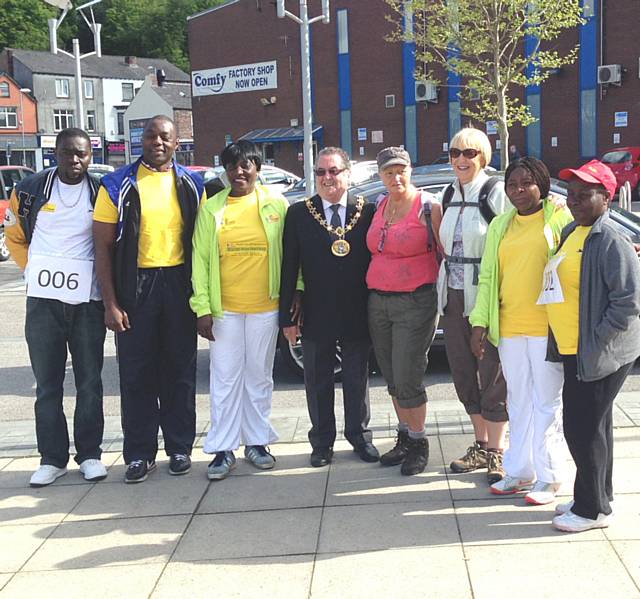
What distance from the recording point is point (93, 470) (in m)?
5.47

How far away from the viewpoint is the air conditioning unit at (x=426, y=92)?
3631 centimetres

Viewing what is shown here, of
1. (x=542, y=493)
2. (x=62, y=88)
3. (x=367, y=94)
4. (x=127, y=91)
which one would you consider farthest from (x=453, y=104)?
(x=127, y=91)

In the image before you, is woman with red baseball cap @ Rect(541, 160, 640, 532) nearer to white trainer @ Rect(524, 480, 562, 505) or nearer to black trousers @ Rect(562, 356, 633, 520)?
black trousers @ Rect(562, 356, 633, 520)

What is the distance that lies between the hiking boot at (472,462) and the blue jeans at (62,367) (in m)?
2.25

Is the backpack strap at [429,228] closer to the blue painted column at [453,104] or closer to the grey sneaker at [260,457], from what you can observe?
the grey sneaker at [260,457]

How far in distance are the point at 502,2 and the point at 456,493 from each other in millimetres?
17393

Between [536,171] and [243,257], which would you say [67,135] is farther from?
[536,171]

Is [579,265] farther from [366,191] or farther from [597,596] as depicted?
[366,191]

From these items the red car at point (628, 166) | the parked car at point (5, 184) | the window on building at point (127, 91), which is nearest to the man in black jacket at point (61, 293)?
the parked car at point (5, 184)

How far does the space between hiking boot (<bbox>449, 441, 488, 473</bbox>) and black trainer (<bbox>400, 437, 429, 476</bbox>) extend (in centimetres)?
17

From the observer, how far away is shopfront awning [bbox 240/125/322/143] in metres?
41.0

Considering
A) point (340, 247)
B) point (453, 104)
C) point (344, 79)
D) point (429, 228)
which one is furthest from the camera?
point (344, 79)

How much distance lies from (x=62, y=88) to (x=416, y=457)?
229 feet

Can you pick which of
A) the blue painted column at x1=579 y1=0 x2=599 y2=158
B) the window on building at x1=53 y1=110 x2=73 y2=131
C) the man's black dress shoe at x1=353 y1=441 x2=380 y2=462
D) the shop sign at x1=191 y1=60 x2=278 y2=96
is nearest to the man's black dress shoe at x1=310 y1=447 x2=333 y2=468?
the man's black dress shoe at x1=353 y1=441 x2=380 y2=462
